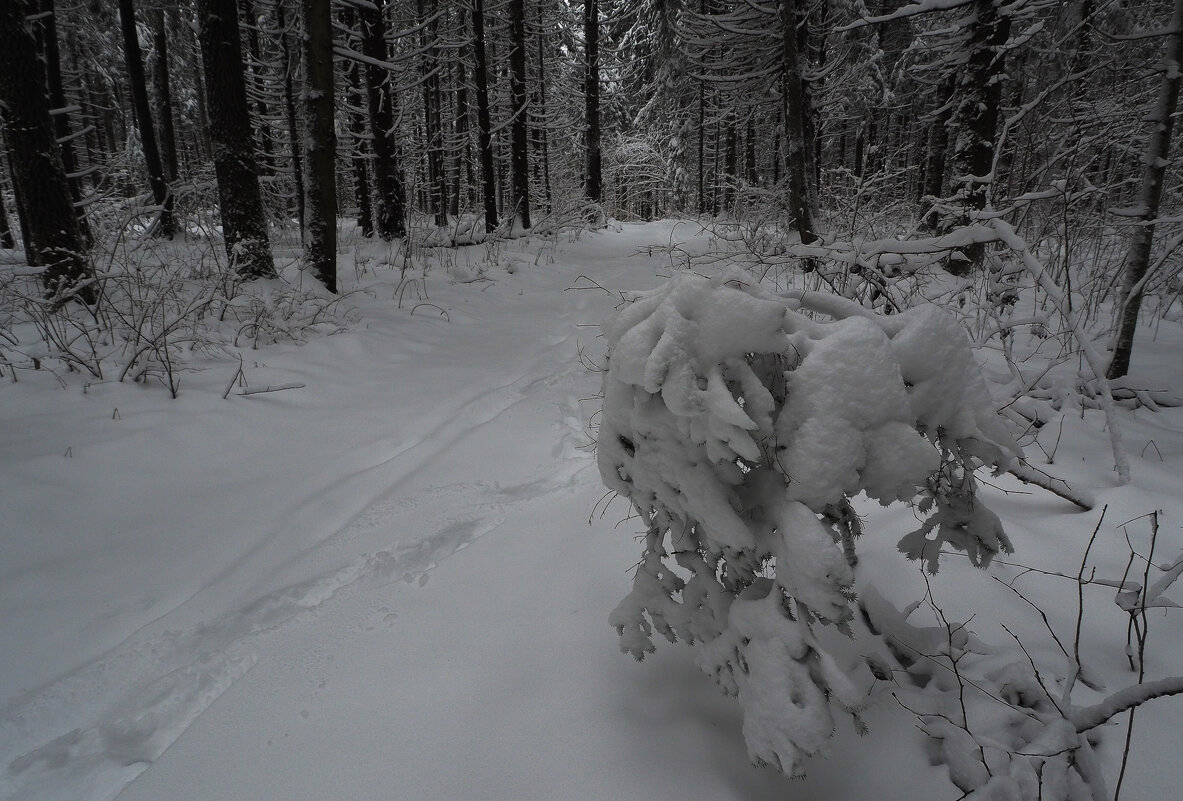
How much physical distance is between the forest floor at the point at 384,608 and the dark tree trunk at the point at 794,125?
4.50 metres

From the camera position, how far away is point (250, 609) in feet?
6.35

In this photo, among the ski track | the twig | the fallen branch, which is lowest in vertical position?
the ski track

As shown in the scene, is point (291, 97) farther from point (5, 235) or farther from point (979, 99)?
point (979, 99)

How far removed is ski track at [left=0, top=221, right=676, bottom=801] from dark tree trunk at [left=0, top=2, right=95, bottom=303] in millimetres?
3430

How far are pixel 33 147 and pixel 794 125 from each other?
8.21m

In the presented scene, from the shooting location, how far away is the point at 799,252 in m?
2.43

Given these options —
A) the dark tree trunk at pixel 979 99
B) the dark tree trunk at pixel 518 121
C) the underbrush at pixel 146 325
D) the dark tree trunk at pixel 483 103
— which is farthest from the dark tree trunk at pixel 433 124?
the dark tree trunk at pixel 979 99

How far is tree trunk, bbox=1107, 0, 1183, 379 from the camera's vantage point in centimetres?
282

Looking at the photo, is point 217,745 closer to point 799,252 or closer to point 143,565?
point 143,565

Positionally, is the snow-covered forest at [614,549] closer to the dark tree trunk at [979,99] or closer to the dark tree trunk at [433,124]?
the dark tree trunk at [979,99]

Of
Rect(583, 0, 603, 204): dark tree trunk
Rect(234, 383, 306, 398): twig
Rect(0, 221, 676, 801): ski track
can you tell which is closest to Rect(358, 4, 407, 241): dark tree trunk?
Rect(234, 383, 306, 398): twig

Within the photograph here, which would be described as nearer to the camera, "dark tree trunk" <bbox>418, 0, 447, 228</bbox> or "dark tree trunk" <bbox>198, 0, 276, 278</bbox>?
"dark tree trunk" <bbox>198, 0, 276, 278</bbox>

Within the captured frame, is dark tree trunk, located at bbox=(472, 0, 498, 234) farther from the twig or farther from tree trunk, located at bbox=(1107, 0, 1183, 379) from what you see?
tree trunk, located at bbox=(1107, 0, 1183, 379)

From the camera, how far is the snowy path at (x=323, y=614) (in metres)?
1.30
